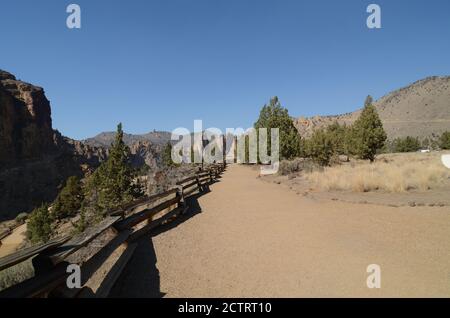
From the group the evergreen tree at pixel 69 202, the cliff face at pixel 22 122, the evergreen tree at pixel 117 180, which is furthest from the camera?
the cliff face at pixel 22 122

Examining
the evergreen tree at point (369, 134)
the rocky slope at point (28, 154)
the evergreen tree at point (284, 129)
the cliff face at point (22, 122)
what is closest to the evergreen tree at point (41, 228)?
the evergreen tree at point (284, 129)

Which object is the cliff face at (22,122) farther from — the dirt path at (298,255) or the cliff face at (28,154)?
the dirt path at (298,255)

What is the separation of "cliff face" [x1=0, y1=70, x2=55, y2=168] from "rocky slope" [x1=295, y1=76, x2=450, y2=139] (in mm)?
136066

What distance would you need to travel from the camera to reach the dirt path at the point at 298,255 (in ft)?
15.8

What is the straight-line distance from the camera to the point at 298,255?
6270 millimetres

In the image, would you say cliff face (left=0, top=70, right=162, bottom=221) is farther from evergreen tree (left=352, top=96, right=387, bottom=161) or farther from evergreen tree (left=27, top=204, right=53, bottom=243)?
evergreen tree (left=352, top=96, right=387, bottom=161)

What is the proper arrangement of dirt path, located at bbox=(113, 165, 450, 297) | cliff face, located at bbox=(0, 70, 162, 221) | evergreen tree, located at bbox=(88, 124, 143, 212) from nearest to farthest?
dirt path, located at bbox=(113, 165, 450, 297) → evergreen tree, located at bbox=(88, 124, 143, 212) → cliff face, located at bbox=(0, 70, 162, 221)

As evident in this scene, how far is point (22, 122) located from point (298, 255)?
184 meters

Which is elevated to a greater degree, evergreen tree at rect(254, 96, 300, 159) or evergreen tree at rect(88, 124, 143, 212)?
evergreen tree at rect(254, 96, 300, 159)

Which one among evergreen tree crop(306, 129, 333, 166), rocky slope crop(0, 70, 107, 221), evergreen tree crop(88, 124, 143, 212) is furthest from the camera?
rocky slope crop(0, 70, 107, 221)

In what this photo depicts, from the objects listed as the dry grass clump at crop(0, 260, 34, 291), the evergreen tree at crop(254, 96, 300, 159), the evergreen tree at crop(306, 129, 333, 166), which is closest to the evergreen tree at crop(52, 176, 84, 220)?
the evergreen tree at crop(254, 96, 300, 159)

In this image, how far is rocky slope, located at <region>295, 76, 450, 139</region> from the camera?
121 m

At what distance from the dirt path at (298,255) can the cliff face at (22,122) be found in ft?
506

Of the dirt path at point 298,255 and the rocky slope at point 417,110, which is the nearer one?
the dirt path at point 298,255
